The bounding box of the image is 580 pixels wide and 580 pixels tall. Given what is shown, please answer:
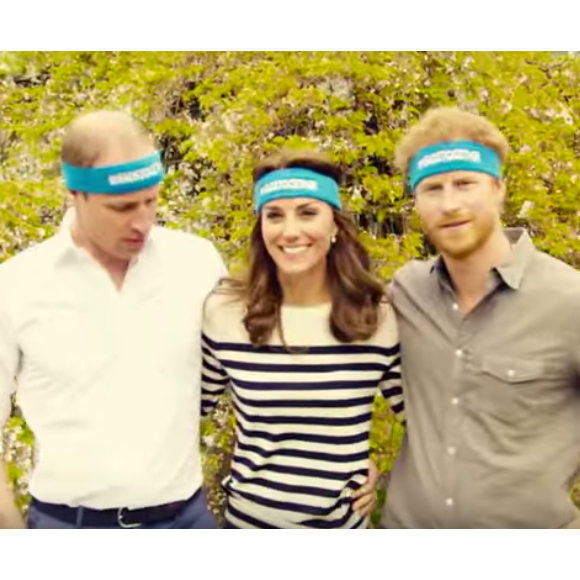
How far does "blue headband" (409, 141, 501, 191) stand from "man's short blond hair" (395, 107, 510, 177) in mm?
21

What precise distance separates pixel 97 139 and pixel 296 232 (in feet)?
1.94

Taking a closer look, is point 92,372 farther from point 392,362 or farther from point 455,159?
point 455,159

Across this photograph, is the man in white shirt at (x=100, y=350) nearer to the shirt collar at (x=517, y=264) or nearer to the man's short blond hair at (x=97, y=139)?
the man's short blond hair at (x=97, y=139)

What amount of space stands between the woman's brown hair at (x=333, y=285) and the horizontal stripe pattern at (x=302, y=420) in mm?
45

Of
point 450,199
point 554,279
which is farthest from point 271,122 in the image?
point 554,279

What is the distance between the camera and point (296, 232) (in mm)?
2160

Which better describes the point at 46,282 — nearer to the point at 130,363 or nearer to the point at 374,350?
the point at 130,363

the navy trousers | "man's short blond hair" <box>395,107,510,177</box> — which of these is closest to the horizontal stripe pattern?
the navy trousers

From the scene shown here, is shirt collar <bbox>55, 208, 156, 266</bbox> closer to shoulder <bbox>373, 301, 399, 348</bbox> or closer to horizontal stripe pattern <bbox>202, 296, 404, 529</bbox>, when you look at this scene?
horizontal stripe pattern <bbox>202, 296, 404, 529</bbox>

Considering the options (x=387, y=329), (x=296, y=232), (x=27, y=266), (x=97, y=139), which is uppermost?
(x=97, y=139)

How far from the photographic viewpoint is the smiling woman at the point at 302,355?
2139 mm

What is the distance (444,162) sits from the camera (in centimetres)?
211

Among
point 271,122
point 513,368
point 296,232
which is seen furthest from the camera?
point 271,122

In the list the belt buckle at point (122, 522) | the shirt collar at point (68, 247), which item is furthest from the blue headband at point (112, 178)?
the belt buckle at point (122, 522)
